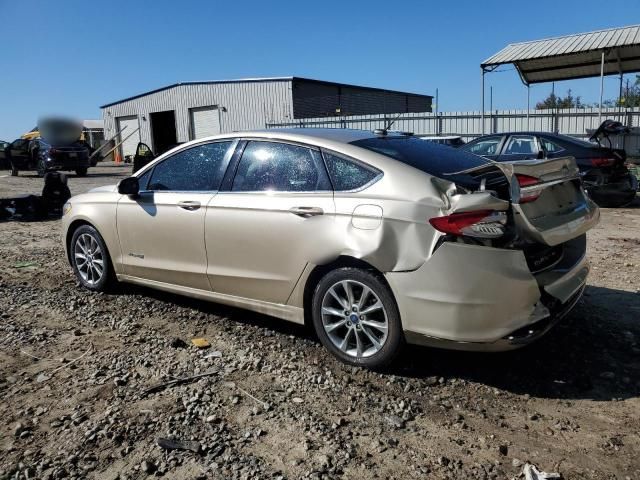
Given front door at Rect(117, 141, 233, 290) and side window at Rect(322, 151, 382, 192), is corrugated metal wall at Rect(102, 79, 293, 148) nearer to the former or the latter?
front door at Rect(117, 141, 233, 290)

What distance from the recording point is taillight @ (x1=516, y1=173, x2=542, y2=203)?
10.8 ft

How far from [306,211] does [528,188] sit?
4.64ft

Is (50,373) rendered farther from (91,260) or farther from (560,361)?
(560,361)

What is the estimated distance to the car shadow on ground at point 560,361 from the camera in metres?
3.40

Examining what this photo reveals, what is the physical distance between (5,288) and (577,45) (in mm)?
17051

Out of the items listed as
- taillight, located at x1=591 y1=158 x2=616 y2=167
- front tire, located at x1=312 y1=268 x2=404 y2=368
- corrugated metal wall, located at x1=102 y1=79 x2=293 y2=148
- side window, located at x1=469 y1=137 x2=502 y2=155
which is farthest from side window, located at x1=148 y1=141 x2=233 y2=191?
corrugated metal wall, located at x1=102 y1=79 x2=293 y2=148

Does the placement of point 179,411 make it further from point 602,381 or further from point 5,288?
point 5,288

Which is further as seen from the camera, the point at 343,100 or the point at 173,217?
the point at 343,100

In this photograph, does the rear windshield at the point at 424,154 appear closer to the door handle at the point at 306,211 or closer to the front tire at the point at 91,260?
the door handle at the point at 306,211

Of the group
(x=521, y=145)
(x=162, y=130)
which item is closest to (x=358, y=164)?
(x=521, y=145)

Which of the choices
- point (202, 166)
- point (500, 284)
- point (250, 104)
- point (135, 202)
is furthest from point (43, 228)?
point (250, 104)

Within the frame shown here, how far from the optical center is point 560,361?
372 cm

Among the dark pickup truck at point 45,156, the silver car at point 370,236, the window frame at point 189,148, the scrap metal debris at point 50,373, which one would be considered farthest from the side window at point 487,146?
the dark pickup truck at point 45,156

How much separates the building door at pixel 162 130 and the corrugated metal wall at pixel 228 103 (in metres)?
0.38
